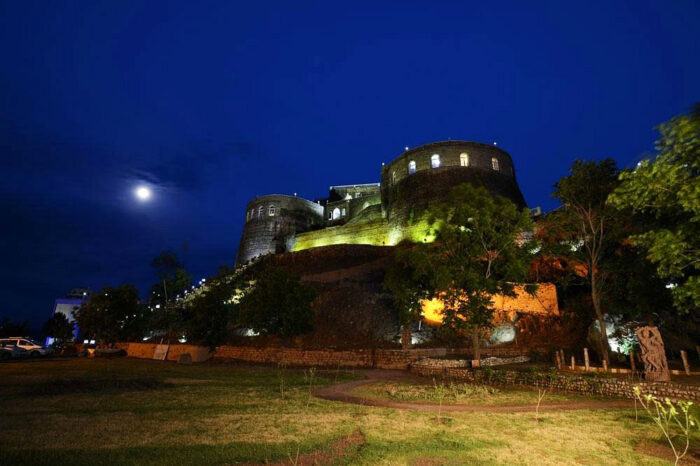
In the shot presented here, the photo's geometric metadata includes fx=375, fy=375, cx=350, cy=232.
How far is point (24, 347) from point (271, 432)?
101 feet

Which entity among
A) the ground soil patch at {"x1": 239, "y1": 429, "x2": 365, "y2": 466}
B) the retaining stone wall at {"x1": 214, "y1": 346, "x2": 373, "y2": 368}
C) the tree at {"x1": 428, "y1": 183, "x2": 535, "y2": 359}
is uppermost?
the tree at {"x1": 428, "y1": 183, "x2": 535, "y2": 359}

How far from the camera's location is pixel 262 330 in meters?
25.0

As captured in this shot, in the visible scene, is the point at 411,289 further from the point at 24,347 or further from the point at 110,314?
the point at 110,314

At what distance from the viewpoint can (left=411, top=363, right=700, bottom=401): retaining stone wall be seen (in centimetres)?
999

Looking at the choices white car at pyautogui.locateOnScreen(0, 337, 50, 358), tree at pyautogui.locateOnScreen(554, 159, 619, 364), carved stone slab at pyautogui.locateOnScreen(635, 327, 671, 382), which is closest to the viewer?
carved stone slab at pyautogui.locateOnScreen(635, 327, 671, 382)

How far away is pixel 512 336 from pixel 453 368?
410 inches

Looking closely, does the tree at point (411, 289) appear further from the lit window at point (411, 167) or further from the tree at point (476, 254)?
the lit window at point (411, 167)

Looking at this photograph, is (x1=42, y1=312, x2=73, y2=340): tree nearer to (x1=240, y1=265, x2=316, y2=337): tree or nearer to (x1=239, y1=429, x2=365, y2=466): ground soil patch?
(x1=240, y1=265, x2=316, y2=337): tree

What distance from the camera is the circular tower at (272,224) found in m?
57.3

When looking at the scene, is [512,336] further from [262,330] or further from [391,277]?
A: [262,330]

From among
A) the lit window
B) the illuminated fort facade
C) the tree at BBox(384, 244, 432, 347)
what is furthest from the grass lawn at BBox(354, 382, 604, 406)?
the lit window

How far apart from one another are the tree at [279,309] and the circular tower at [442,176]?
20177 mm

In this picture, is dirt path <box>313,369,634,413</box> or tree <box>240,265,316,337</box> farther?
tree <box>240,265,316,337</box>

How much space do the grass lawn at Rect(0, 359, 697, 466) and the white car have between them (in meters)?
21.5
